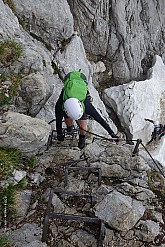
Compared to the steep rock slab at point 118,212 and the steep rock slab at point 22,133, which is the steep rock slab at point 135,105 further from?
the steep rock slab at point 118,212

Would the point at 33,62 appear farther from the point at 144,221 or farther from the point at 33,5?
the point at 144,221

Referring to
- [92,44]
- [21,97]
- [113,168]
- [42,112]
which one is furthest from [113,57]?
[113,168]

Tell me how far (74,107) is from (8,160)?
206 cm

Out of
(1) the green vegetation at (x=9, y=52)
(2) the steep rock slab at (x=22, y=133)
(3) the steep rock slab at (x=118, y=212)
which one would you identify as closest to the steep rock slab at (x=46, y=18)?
(1) the green vegetation at (x=9, y=52)

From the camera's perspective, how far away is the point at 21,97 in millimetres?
8297

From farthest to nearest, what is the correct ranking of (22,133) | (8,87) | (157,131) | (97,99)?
1. (157,131)
2. (97,99)
3. (8,87)
4. (22,133)

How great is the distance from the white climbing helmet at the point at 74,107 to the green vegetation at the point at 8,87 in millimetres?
1622

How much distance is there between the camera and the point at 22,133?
6438mm

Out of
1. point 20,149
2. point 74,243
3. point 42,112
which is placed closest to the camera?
point 74,243

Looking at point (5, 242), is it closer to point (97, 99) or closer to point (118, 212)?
point (118, 212)

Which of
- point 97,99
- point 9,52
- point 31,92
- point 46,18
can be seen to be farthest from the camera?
point 97,99

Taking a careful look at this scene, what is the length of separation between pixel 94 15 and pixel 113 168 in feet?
37.2

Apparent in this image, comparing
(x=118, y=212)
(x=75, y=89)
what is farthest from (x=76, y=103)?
(x=118, y=212)

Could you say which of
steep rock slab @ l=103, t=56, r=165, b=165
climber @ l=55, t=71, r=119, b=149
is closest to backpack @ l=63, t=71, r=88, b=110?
climber @ l=55, t=71, r=119, b=149
